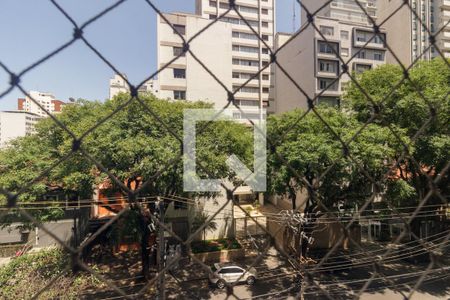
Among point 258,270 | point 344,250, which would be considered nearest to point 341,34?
point 344,250

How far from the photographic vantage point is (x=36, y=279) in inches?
141

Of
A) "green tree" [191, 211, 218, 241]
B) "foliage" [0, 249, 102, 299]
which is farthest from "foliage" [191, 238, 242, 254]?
"foliage" [0, 249, 102, 299]

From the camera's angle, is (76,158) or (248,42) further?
(248,42)

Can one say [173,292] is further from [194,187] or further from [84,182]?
[84,182]

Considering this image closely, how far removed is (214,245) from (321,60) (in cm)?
1075

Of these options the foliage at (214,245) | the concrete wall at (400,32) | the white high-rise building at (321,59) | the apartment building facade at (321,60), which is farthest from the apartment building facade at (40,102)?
the concrete wall at (400,32)

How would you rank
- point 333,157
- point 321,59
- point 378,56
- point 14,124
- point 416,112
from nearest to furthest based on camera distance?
point 333,157 → point 416,112 → point 14,124 → point 321,59 → point 378,56

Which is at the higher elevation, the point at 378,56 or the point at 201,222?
the point at 378,56

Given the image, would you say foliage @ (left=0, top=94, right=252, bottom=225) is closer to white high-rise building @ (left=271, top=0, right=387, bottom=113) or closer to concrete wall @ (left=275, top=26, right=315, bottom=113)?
white high-rise building @ (left=271, top=0, right=387, bottom=113)

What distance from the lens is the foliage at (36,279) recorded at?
337cm

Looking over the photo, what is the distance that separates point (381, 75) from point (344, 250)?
4.87 meters

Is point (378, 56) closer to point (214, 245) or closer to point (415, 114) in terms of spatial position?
point (415, 114)

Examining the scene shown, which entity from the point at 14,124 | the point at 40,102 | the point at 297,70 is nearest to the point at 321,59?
the point at 297,70

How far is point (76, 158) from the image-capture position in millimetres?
4543
